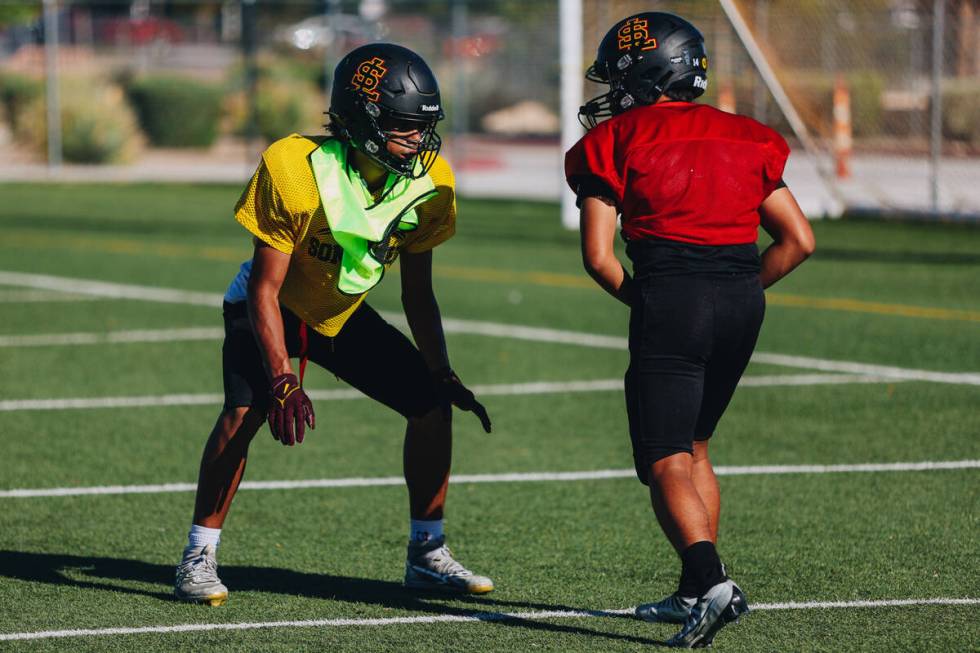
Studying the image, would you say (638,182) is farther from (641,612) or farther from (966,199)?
(966,199)

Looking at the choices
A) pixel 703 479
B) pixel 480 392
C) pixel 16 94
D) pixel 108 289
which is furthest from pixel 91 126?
pixel 703 479

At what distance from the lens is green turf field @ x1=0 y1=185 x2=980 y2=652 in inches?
212

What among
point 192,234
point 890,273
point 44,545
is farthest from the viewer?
point 192,234

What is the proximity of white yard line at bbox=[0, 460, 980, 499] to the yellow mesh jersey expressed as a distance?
2010 mm

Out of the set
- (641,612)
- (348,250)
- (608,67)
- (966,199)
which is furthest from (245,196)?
(966,199)

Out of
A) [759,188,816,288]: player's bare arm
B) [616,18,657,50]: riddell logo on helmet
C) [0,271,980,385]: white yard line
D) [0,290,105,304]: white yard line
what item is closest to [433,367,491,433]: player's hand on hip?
[759,188,816,288]: player's bare arm

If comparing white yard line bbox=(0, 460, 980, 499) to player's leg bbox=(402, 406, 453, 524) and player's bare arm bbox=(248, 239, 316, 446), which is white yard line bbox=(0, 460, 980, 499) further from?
player's bare arm bbox=(248, 239, 316, 446)

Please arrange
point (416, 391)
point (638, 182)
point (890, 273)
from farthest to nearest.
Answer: point (890, 273)
point (416, 391)
point (638, 182)

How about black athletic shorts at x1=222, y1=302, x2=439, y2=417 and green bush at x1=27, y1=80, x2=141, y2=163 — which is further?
green bush at x1=27, y1=80, x2=141, y2=163

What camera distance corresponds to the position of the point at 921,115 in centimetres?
2538

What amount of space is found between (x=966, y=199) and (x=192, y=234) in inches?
373

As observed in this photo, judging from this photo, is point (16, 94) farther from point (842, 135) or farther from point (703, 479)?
point (703, 479)

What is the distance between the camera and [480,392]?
32.3ft

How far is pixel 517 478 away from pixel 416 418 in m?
1.93
